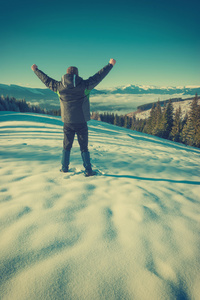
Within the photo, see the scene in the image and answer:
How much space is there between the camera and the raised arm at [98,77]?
324cm

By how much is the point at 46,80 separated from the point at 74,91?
0.80m

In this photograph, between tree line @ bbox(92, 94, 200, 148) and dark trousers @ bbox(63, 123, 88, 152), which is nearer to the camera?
dark trousers @ bbox(63, 123, 88, 152)

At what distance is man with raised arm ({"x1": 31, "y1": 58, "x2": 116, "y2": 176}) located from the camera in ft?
10.5

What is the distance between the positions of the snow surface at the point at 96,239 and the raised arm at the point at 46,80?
2.10m

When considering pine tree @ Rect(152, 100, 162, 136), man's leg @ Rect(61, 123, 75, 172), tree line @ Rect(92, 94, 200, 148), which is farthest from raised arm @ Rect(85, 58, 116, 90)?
pine tree @ Rect(152, 100, 162, 136)

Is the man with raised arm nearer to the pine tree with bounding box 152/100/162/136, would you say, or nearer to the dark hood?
the dark hood

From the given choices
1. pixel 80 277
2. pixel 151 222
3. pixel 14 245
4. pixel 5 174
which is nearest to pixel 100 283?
pixel 80 277

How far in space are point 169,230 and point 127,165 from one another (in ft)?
9.45

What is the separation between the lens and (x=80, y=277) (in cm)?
133

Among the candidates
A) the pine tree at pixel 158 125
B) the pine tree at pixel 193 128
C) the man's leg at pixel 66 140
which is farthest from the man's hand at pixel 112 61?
the pine tree at pixel 158 125

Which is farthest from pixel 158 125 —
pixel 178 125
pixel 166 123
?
pixel 178 125

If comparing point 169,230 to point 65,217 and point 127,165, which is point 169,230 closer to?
point 65,217

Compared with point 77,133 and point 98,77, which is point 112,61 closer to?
point 98,77

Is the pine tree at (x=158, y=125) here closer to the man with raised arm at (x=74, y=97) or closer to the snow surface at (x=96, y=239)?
the snow surface at (x=96, y=239)
